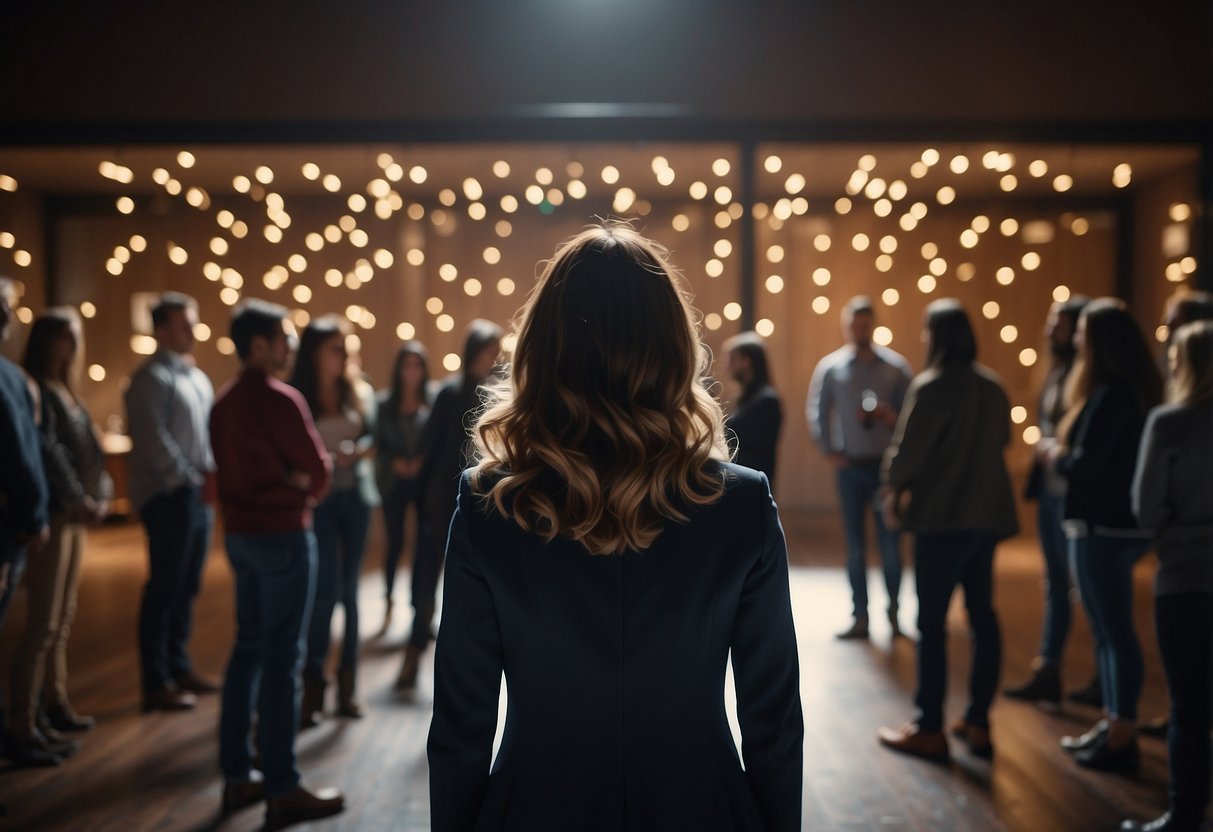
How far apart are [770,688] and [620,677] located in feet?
0.67

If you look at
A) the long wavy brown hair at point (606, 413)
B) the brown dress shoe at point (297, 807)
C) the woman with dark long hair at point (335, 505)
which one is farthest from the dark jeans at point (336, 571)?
the long wavy brown hair at point (606, 413)

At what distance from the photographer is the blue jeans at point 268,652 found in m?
2.72

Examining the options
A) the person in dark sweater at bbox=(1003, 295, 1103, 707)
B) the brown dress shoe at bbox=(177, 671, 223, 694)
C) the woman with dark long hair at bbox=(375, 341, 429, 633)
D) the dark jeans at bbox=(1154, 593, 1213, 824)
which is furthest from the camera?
the woman with dark long hair at bbox=(375, 341, 429, 633)

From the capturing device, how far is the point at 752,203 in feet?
15.9

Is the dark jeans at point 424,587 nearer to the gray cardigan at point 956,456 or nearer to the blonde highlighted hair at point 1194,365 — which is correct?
the gray cardigan at point 956,456

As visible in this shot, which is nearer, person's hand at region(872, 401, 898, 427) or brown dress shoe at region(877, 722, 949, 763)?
brown dress shoe at region(877, 722, 949, 763)

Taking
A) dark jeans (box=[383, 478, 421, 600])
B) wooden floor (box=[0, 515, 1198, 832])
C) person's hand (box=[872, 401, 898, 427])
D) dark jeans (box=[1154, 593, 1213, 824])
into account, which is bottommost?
wooden floor (box=[0, 515, 1198, 832])

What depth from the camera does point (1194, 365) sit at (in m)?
2.55

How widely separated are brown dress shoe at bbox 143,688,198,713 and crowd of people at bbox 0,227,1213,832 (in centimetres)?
1

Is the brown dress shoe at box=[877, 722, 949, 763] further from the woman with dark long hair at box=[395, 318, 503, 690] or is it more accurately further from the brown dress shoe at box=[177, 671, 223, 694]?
the brown dress shoe at box=[177, 671, 223, 694]

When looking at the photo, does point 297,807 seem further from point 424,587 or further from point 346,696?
point 424,587

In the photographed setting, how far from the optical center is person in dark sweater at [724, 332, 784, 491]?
426 centimetres

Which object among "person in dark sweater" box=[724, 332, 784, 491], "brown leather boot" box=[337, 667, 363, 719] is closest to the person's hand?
"person in dark sweater" box=[724, 332, 784, 491]

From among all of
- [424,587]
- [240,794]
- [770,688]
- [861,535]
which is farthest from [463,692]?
[861,535]
